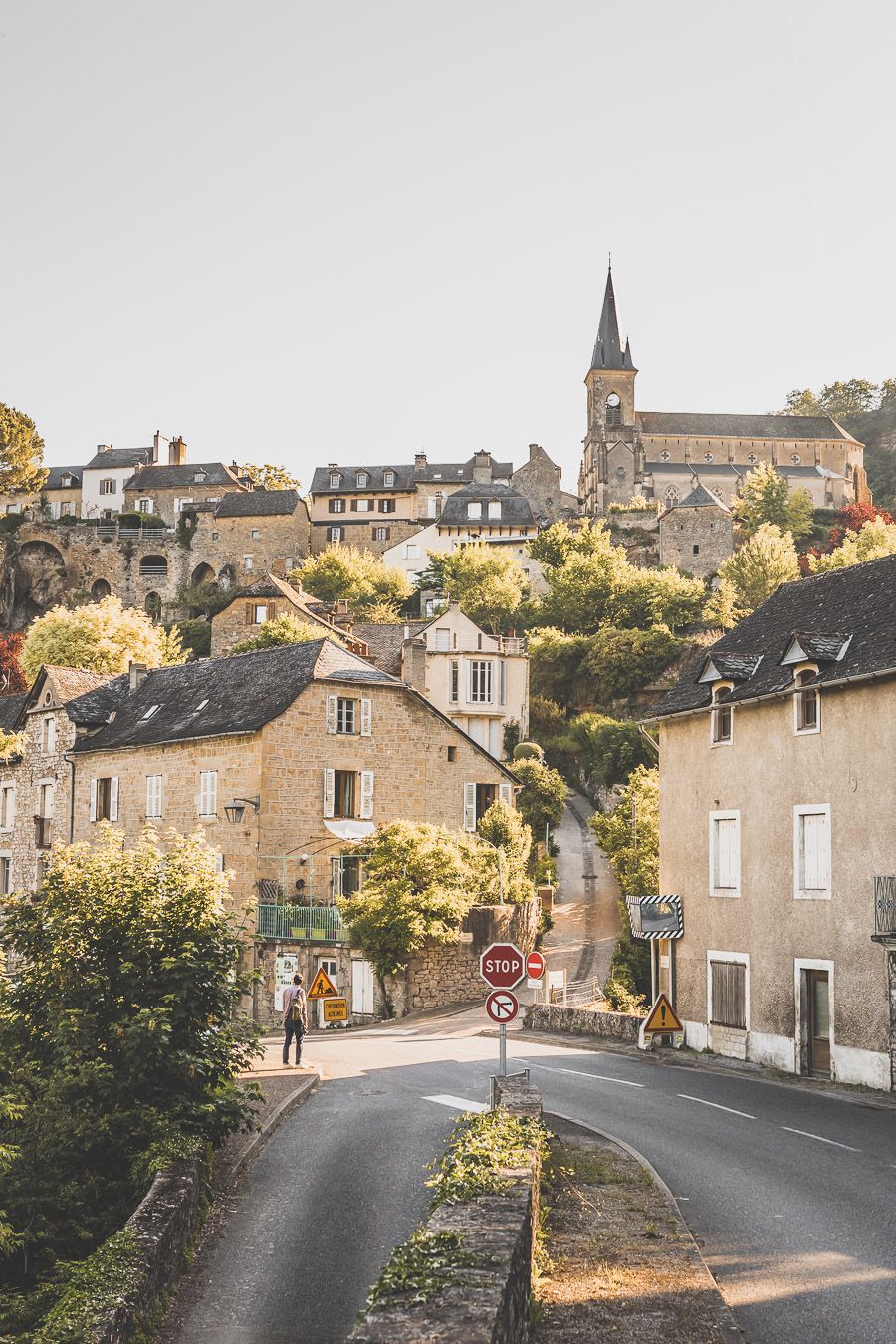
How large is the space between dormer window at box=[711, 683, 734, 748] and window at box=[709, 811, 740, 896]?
1.58m

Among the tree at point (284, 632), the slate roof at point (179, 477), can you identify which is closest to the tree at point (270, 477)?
the slate roof at point (179, 477)

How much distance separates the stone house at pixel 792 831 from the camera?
2362 centimetres

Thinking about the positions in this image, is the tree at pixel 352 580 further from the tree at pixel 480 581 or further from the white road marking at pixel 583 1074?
the white road marking at pixel 583 1074

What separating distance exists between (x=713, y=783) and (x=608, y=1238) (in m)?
17.6

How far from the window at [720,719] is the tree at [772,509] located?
7988cm

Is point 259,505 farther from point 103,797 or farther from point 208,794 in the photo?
point 208,794

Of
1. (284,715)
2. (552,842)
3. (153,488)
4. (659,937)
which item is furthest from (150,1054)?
(153,488)

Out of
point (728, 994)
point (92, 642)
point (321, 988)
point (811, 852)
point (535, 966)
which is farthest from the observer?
point (92, 642)

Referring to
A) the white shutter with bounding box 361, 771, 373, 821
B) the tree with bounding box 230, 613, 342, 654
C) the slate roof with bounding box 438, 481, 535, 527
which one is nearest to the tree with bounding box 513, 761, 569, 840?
the tree with bounding box 230, 613, 342, 654

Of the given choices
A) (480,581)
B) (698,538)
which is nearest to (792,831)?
(480,581)

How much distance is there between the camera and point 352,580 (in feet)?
302

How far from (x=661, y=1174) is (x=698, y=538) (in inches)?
3513

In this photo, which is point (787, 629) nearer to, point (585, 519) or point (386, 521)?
point (585, 519)

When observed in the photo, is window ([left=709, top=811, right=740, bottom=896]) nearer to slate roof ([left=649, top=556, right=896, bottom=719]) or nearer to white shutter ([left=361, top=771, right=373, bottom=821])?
slate roof ([left=649, top=556, right=896, bottom=719])
